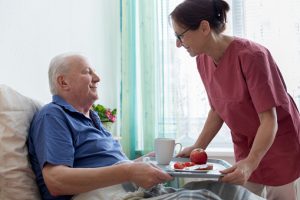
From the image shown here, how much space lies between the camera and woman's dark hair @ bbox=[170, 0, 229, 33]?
4.30 ft

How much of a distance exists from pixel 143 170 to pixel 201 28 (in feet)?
1.95

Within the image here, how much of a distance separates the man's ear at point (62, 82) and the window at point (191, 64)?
47.6 inches

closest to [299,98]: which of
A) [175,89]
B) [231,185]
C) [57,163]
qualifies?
[175,89]

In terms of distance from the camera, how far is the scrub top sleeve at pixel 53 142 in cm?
107

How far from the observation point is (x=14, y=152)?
3.52ft

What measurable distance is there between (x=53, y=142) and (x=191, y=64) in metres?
1.61

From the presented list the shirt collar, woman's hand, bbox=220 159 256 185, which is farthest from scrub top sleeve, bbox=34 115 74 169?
woman's hand, bbox=220 159 256 185

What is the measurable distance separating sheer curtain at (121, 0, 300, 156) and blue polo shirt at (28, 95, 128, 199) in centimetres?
115

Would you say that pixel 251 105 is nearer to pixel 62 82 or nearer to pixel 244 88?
pixel 244 88

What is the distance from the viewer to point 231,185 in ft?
3.62

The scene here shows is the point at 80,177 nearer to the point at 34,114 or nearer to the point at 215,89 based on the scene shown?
the point at 34,114

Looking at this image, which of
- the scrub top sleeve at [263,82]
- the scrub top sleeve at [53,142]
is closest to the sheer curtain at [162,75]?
the scrub top sleeve at [263,82]

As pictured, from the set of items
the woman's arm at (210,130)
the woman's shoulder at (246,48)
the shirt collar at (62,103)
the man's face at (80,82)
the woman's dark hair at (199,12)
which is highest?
the woman's dark hair at (199,12)

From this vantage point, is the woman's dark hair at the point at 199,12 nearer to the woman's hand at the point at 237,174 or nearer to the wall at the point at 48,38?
the woman's hand at the point at 237,174
